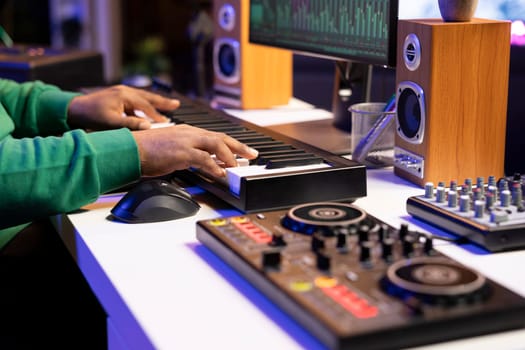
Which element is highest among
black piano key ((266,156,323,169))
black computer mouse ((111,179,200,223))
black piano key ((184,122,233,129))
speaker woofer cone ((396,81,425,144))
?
speaker woofer cone ((396,81,425,144))

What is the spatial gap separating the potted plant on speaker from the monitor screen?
0.14 m

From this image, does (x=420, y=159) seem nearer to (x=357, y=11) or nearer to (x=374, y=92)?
(x=357, y=11)

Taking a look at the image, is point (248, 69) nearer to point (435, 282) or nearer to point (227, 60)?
point (227, 60)

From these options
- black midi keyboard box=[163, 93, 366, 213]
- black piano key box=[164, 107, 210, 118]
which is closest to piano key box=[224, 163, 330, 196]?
black midi keyboard box=[163, 93, 366, 213]

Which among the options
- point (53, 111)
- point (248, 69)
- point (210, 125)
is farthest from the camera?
point (248, 69)

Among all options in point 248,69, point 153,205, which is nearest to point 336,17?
point 248,69

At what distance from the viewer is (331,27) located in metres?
1.53

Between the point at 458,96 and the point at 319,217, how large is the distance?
1.28ft

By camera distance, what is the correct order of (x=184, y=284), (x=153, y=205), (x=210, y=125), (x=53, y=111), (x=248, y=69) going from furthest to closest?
(x=248, y=69) → (x=53, y=111) → (x=210, y=125) → (x=153, y=205) → (x=184, y=284)

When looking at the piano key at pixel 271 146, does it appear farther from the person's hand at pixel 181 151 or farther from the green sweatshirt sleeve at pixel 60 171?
the green sweatshirt sleeve at pixel 60 171

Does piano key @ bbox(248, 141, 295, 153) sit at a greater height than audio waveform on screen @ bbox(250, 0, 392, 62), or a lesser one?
lesser

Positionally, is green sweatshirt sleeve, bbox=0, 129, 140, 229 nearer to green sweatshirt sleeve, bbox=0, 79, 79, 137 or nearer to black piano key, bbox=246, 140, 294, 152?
black piano key, bbox=246, 140, 294, 152

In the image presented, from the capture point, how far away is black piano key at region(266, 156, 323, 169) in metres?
1.06

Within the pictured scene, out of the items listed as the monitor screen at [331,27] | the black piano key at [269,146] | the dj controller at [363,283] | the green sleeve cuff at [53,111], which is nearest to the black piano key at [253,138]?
the black piano key at [269,146]
